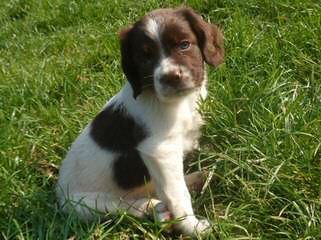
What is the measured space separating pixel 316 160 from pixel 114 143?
4.15ft

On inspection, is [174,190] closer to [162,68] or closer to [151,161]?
[151,161]

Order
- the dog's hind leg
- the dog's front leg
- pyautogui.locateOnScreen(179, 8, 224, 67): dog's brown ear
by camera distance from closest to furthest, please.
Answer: the dog's front leg → pyautogui.locateOnScreen(179, 8, 224, 67): dog's brown ear → the dog's hind leg

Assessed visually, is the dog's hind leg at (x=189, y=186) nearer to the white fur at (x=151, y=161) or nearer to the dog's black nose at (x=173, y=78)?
the white fur at (x=151, y=161)

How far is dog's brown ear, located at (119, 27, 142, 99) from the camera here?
379 centimetres

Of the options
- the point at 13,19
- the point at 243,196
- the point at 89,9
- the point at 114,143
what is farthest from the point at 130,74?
the point at 13,19

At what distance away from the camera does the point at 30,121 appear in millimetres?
5160

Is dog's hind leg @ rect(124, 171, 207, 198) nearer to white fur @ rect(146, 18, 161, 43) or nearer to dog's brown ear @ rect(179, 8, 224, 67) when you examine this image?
dog's brown ear @ rect(179, 8, 224, 67)

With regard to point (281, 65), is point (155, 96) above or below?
above

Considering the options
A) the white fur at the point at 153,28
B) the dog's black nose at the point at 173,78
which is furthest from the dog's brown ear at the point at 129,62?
the dog's black nose at the point at 173,78

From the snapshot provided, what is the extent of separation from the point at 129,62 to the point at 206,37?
0.51m

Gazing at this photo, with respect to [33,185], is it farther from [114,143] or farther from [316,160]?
[316,160]

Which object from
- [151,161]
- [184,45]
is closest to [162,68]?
[184,45]

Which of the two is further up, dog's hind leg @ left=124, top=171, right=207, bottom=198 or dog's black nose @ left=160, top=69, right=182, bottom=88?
dog's black nose @ left=160, top=69, right=182, bottom=88

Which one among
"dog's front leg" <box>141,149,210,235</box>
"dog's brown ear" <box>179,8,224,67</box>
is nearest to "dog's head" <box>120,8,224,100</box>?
"dog's brown ear" <box>179,8,224,67</box>
